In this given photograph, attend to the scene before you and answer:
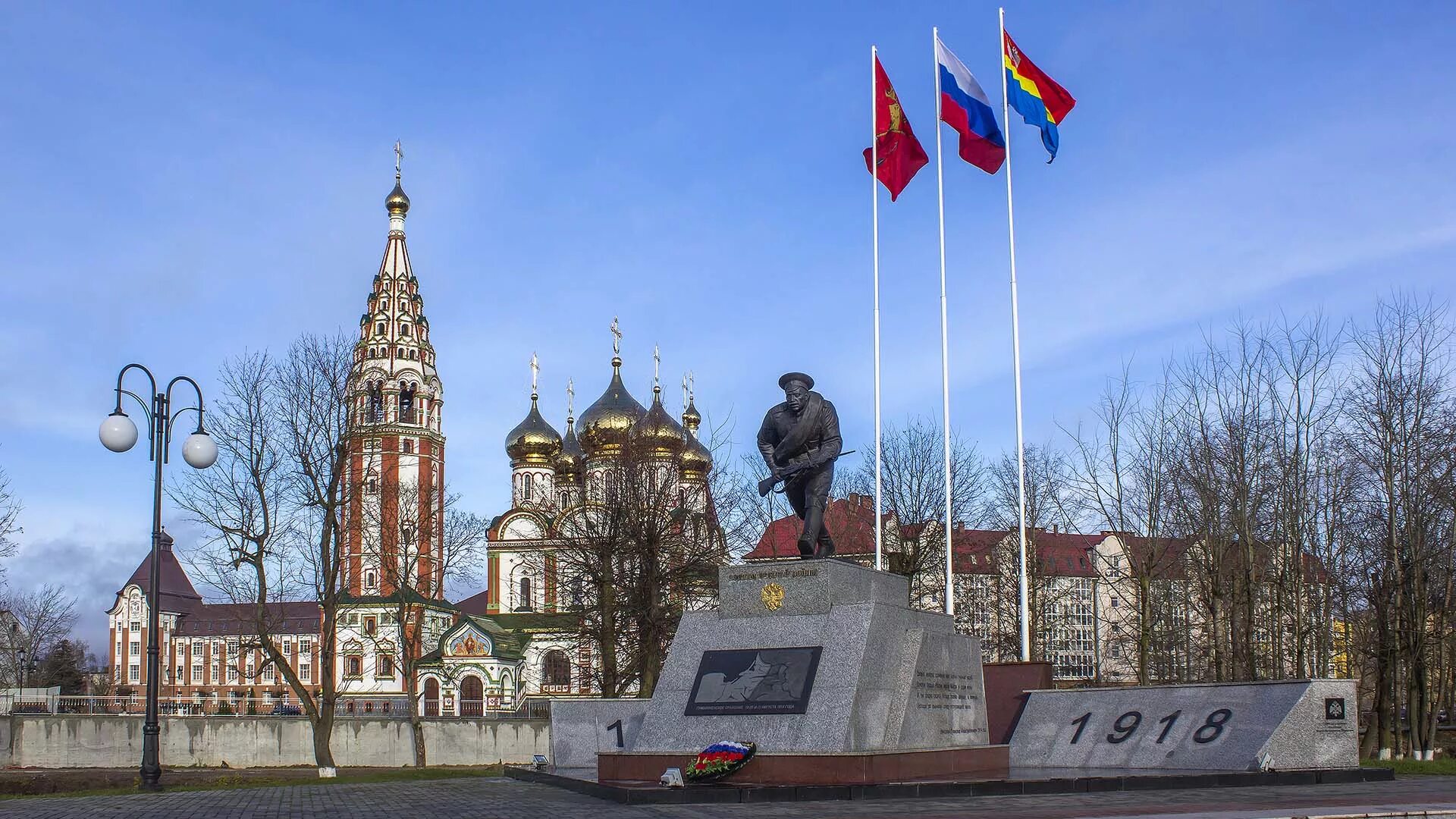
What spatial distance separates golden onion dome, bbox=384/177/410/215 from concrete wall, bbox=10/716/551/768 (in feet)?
174

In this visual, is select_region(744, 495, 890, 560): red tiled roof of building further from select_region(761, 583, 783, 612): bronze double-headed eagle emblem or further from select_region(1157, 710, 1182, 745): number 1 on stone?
select_region(761, 583, 783, 612): bronze double-headed eagle emblem

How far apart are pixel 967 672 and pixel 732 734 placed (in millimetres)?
3782

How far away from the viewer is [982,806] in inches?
434

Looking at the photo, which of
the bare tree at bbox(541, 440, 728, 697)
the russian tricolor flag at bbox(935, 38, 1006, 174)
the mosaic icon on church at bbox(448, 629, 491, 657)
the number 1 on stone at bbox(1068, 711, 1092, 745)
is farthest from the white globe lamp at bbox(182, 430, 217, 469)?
the mosaic icon on church at bbox(448, 629, 491, 657)

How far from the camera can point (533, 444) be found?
7894 centimetres

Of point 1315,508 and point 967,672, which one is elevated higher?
point 1315,508

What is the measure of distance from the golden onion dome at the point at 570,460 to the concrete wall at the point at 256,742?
35.9m

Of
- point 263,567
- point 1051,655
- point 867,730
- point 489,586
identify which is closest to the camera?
point 867,730

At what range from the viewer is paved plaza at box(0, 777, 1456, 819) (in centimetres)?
1024

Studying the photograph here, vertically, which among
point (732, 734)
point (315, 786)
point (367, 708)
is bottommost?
point (367, 708)

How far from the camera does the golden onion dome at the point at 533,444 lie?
78938 mm

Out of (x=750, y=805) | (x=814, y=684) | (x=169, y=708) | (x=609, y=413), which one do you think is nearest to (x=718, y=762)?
(x=750, y=805)

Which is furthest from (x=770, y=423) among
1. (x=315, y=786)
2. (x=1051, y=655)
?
(x=1051, y=655)

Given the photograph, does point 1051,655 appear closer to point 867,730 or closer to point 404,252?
point 867,730
